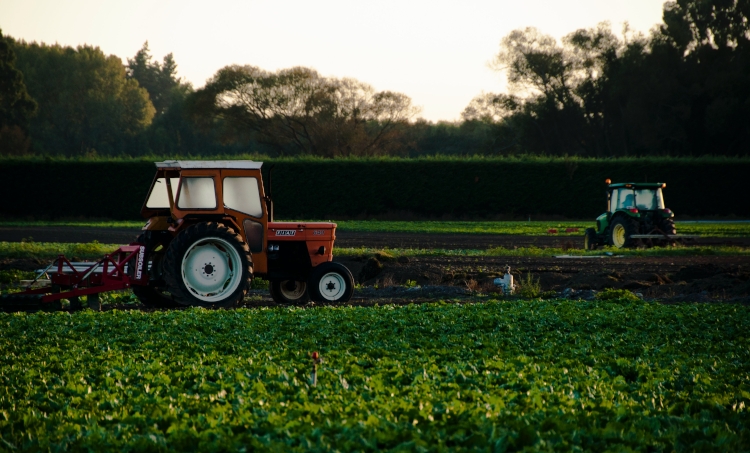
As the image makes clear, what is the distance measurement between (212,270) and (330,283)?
81.2 inches

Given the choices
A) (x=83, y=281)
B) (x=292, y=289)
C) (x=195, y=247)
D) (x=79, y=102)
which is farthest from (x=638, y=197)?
(x=79, y=102)

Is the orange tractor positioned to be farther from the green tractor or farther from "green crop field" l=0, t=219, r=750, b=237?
"green crop field" l=0, t=219, r=750, b=237

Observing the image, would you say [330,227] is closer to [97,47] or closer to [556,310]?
[556,310]

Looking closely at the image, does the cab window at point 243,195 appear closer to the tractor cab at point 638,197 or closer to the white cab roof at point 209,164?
the white cab roof at point 209,164

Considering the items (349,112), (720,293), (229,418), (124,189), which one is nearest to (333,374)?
(229,418)

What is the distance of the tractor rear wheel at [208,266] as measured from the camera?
11.4 meters

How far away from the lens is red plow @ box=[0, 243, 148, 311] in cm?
1140

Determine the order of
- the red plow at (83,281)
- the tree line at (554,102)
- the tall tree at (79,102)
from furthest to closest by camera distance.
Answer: the tall tree at (79,102)
the tree line at (554,102)
the red plow at (83,281)

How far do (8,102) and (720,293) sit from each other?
57.6 metres

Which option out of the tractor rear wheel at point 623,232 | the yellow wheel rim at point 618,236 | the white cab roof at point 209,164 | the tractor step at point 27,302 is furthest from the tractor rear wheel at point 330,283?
the yellow wheel rim at point 618,236

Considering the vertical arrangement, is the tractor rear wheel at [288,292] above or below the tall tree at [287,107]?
below

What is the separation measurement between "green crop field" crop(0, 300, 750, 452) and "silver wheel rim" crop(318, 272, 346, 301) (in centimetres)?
167

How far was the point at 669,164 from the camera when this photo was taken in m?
40.2

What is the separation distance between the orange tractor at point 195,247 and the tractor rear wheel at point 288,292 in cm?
79
